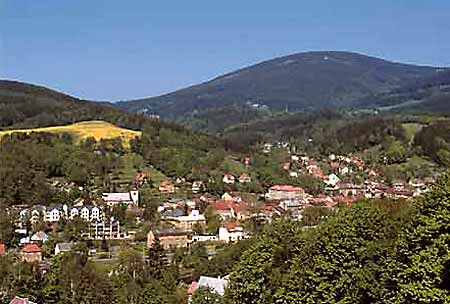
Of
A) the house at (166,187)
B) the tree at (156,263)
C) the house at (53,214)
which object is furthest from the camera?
the house at (166,187)

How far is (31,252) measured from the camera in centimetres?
2891

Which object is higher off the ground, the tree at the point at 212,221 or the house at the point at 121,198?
the house at the point at 121,198

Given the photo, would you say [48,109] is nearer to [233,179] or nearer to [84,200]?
[233,179]

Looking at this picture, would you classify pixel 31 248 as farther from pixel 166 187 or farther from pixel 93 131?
pixel 93 131

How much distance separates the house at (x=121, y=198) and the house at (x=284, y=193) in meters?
8.76

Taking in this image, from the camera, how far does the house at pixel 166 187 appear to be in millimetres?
45122

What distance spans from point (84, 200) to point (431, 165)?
1074 inches

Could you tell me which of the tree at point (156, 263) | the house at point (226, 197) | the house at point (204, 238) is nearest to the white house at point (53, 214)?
the house at point (204, 238)

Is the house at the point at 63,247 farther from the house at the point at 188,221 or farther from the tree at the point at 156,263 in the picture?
the house at the point at 188,221

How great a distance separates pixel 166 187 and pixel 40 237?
46.9 ft

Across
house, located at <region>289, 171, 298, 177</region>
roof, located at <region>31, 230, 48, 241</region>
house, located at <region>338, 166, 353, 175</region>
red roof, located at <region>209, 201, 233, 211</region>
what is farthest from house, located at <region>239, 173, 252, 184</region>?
roof, located at <region>31, 230, 48, 241</region>

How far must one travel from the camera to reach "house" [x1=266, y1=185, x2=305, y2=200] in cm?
4569

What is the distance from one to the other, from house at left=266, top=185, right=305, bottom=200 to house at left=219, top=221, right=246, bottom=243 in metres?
10.2

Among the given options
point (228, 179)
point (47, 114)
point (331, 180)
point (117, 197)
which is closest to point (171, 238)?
point (117, 197)
